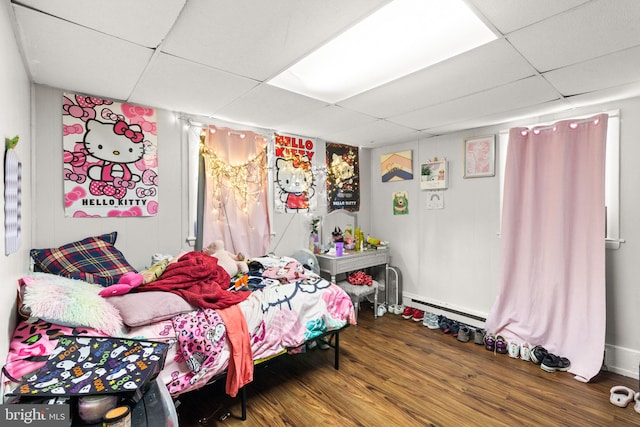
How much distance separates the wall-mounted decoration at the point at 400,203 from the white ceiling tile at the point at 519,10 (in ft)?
8.97

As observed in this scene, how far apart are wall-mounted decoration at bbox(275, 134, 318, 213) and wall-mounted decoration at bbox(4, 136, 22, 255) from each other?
7.44ft

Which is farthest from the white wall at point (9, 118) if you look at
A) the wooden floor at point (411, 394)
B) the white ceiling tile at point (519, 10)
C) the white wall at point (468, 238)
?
the white wall at point (468, 238)

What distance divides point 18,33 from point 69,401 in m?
1.69

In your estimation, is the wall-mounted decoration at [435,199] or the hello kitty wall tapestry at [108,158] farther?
the wall-mounted decoration at [435,199]

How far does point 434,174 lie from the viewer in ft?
12.4

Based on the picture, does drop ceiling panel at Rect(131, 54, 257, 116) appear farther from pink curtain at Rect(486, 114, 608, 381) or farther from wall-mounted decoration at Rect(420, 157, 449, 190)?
pink curtain at Rect(486, 114, 608, 381)

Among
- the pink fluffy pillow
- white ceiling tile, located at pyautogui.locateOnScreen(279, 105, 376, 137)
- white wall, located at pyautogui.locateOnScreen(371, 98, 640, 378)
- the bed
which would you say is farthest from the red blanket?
white wall, located at pyautogui.locateOnScreen(371, 98, 640, 378)

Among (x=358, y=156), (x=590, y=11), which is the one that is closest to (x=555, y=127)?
(x=590, y=11)

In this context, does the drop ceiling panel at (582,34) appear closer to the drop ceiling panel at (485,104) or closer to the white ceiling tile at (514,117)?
the drop ceiling panel at (485,104)

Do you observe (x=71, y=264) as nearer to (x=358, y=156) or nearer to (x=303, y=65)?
(x=303, y=65)

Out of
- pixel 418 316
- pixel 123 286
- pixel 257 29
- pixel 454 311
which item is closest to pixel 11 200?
pixel 123 286

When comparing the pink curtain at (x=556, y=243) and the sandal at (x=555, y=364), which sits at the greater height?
the pink curtain at (x=556, y=243)

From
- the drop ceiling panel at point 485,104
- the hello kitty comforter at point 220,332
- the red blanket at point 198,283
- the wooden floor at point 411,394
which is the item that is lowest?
the wooden floor at point 411,394

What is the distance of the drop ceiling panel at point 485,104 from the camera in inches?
88.9
